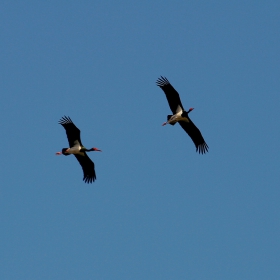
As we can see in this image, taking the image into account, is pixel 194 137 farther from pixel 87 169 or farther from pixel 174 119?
pixel 87 169

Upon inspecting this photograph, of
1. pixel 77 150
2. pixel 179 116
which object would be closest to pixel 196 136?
pixel 179 116

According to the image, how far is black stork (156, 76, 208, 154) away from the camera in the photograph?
127 ft

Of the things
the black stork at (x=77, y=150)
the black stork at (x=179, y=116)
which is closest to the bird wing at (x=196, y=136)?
the black stork at (x=179, y=116)

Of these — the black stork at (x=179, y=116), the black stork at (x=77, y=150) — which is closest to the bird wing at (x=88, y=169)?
the black stork at (x=77, y=150)

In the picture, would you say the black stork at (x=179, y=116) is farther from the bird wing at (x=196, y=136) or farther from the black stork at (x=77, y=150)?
the black stork at (x=77, y=150)

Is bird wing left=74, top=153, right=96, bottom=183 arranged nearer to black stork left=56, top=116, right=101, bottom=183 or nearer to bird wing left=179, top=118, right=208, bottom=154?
black stork left=56, top=116, right=101, bottom=183

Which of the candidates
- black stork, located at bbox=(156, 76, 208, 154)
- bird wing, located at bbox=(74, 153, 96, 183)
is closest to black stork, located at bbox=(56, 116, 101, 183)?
bird wing, located at bbox=(74, 153, 96, 183)

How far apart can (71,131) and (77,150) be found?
1132 millimetres

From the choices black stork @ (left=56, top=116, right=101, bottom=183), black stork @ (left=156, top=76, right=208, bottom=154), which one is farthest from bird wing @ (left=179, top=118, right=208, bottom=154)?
black stork @ (left=56, top=116, right=101, bottom=183)

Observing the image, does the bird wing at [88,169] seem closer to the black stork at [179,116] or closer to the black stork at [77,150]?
the black stork at [77,150]

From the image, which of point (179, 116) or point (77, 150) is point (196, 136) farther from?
point (77, 150)

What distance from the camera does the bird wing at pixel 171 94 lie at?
3853 centimetres

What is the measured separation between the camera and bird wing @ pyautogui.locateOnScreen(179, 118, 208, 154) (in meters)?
40.4

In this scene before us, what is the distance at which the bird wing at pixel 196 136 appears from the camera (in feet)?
132
